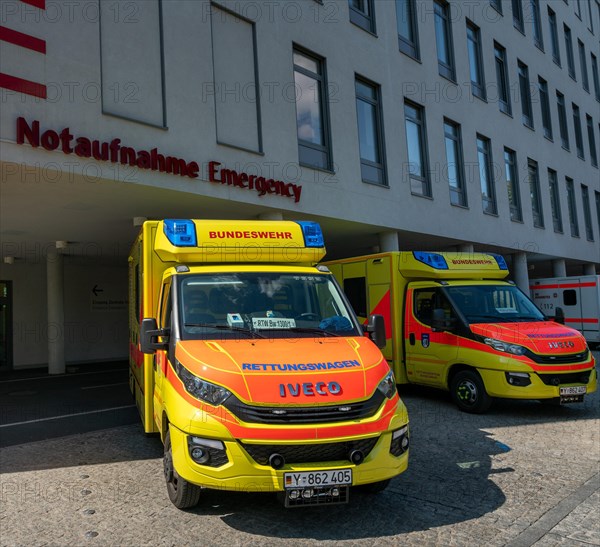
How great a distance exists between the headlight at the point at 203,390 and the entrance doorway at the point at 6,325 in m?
15.4

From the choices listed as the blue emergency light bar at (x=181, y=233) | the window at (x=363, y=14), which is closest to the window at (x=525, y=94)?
the window at (x=363, y=14)

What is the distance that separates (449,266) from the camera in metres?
9.43

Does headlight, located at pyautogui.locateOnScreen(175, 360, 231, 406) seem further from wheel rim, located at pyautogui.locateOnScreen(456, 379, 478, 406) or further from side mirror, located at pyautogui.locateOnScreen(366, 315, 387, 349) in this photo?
wheel rim, located at pyautogui.locateOnScreen(456, 379, 478, 406)

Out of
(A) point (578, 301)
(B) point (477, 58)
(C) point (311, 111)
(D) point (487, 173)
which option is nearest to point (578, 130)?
(B) point (477, 58)

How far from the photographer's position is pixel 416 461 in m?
5.92

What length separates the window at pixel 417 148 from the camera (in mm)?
15633

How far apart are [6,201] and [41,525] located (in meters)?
7.04

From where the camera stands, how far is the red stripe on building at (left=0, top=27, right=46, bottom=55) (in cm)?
762

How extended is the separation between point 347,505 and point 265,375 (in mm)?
1491

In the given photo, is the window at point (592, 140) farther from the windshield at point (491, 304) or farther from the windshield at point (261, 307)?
the windshield at point (261, 307)

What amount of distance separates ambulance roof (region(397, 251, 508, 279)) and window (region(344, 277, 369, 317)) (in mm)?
1077

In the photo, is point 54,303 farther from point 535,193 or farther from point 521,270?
point 535,193

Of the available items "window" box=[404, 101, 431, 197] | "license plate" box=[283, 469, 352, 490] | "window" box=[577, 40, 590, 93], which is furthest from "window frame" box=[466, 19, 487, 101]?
"license plate" box=[283, 469, 352, 490]

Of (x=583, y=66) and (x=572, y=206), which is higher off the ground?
(x=583, y=66)
